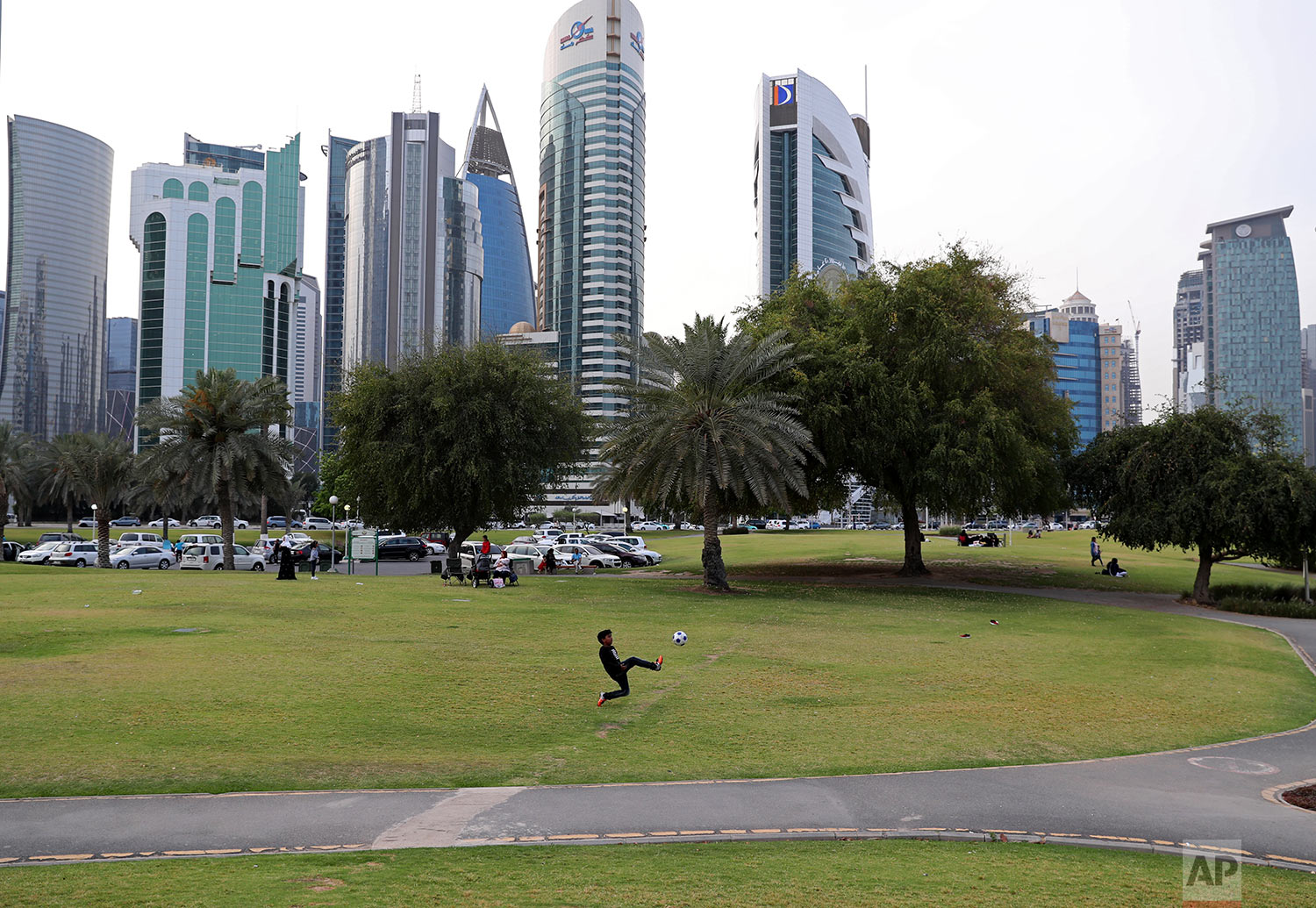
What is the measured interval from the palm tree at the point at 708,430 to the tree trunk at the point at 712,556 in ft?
0.14

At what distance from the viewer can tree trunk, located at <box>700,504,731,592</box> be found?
33500 millimetres

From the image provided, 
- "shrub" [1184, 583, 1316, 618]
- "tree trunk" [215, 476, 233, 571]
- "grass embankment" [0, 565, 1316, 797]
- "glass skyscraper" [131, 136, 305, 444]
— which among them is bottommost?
"shrub" [1184, 583, 1316, 618]

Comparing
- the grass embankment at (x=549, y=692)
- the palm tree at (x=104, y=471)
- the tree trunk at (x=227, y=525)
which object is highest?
the palm tree at (x=104, y=471)

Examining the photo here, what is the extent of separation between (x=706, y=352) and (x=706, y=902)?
27276 millimetres

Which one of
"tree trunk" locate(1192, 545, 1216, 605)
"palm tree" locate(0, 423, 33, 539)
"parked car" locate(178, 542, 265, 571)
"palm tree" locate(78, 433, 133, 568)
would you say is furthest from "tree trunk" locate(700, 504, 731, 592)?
"palm tree" locate(0, 423, 33, 539)

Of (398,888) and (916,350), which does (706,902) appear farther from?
(916,350)

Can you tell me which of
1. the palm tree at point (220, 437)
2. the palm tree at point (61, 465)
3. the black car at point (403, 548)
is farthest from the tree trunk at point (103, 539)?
the black car at point (403, 548)

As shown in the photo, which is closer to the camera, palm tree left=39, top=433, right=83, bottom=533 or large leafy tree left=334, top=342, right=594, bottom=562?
large leafy tree left=334, top=342, right=594, bottom=562

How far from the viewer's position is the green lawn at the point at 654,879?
6.51m

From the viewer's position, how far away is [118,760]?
9.94 meters

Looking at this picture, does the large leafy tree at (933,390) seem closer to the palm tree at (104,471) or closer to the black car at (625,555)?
the black car at (625,555)

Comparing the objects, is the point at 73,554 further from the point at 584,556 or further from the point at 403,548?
the point at 584,556

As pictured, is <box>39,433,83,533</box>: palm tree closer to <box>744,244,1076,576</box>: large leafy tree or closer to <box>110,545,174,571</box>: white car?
<box>110,545,174,571</box>: white car

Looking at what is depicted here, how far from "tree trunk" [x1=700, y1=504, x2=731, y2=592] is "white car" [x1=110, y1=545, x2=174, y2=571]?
2794 cm
